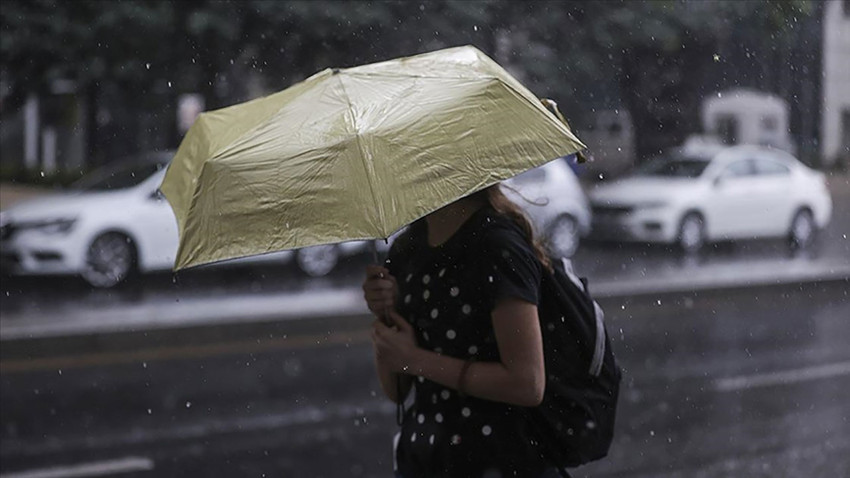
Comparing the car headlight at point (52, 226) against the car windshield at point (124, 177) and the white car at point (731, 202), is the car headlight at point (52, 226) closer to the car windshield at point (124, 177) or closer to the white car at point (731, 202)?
the car windshield at point (124, 177)

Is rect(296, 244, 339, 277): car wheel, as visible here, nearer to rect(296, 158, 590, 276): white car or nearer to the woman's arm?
rect(296, 158, 590, 276): white car

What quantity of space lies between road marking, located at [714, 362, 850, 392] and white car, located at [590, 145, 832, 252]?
20.7ft

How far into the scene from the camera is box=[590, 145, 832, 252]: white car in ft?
47.5

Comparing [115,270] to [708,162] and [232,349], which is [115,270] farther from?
[708,162]

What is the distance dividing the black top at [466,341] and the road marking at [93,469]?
3.91m

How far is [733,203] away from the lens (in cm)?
1439

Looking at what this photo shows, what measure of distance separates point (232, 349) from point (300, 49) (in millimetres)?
5155

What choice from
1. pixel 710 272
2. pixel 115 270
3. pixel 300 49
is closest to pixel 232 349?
pixel 115 270

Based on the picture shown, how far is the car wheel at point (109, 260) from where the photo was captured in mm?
12398

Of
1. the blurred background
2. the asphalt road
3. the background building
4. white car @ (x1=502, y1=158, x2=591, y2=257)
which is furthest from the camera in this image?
white car @ (x1=502, y1=158, x2=591, y2=257)

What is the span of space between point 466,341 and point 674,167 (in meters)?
13.5

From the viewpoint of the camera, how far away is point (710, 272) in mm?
13180

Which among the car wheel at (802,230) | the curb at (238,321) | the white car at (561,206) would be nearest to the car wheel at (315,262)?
the white car at (561,206)

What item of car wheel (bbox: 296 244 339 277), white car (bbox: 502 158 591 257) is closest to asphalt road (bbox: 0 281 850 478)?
car wheel (bbox: 296 244 339 277)
